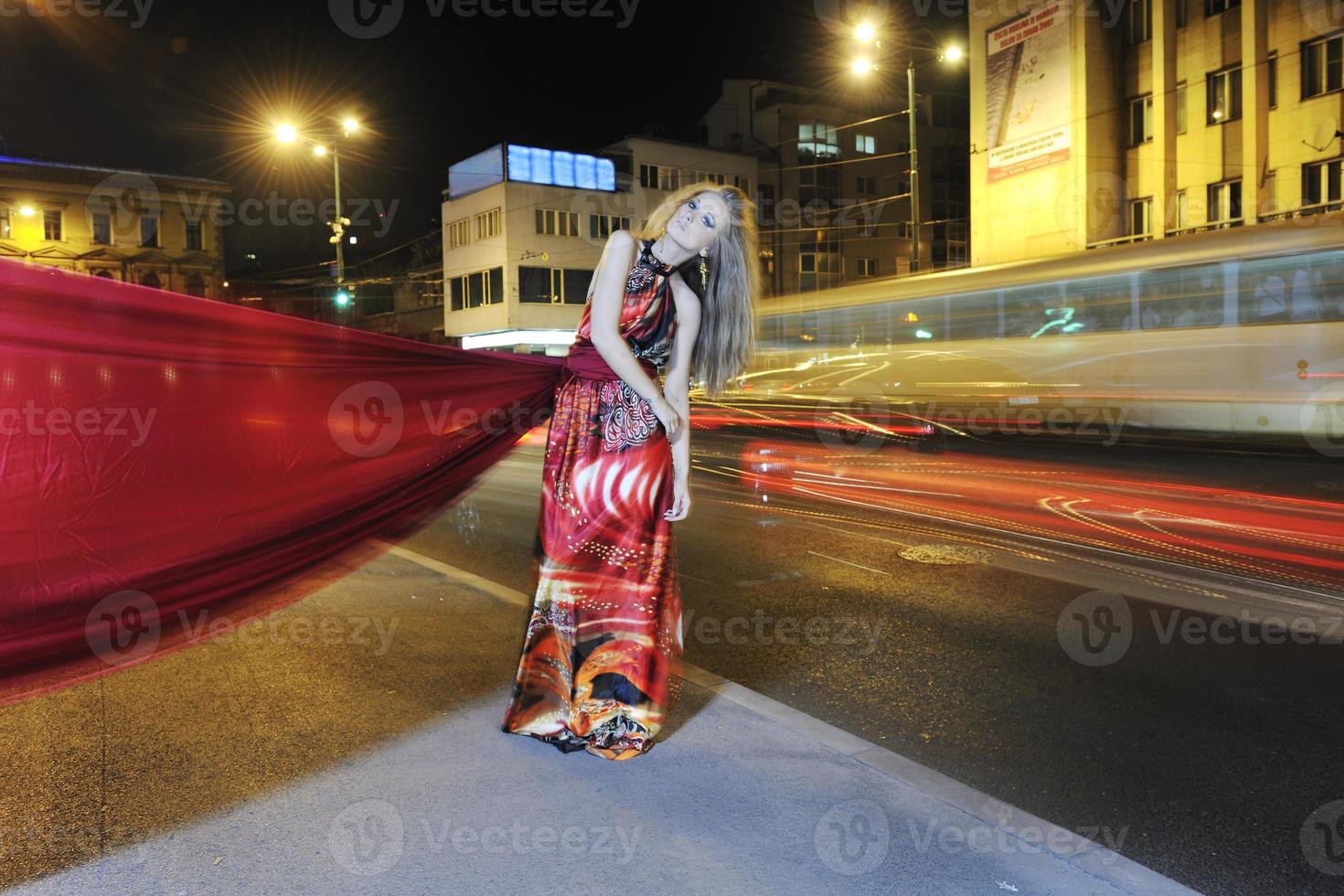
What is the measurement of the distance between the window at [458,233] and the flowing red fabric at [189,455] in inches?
2024

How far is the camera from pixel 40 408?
2844mm

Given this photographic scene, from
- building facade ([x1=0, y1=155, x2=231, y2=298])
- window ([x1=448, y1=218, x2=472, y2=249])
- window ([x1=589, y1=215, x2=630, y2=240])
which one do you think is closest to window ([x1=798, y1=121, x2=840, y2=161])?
window ([x1=589, y1=215, x2=630, y2=240])

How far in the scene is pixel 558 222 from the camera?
51.6 meters

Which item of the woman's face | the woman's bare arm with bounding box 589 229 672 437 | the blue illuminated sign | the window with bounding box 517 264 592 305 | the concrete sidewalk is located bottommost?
the concrete sidewalk

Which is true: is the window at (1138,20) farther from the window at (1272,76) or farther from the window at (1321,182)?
the window at (1321,182)

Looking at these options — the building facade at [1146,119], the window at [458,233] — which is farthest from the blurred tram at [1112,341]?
the window at [458,233]

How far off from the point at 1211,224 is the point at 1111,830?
27.0 metres

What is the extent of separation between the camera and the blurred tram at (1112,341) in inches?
619

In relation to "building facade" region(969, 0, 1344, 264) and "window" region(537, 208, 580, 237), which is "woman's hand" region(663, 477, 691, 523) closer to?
"building facade" region(969, 0, 1344, 264)

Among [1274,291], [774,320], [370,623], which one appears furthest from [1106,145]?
[370,623]

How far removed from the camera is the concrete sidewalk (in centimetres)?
287

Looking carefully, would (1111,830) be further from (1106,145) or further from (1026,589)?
(1106,145)

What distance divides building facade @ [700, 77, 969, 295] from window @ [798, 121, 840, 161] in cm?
5

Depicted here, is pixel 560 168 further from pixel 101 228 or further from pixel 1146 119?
pixel 1146 119
